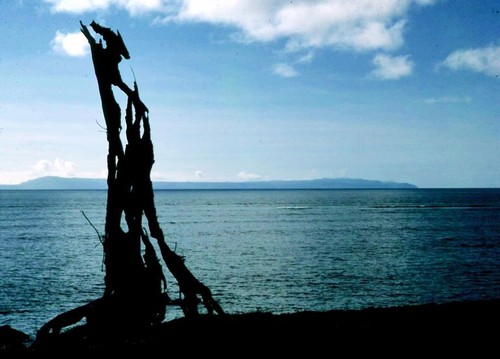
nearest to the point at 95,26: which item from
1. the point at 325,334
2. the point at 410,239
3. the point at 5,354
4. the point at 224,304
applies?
the point at 5,354

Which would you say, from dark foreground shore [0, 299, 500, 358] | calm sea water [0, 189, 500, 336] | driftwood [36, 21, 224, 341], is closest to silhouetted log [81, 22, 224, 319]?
driftwood [36, 21, 224, 341]

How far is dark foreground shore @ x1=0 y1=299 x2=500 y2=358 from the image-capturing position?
11297mm

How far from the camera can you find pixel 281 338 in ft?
42.8

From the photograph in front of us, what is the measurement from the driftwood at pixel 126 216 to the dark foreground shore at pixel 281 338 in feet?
1.76

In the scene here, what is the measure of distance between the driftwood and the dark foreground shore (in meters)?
0.54

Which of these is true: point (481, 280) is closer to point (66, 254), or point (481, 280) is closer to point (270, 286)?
point (270, 286)

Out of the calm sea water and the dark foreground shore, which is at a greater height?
the dark foreground shore

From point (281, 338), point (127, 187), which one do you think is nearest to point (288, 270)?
point (281, 338)

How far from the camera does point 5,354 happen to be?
41.6 feet

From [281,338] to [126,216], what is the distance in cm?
582

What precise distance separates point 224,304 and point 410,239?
1646 inches

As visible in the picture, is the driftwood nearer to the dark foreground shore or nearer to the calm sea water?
the dark foreground shore

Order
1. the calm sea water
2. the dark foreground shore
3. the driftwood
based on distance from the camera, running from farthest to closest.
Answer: the calm sea water, the dark foreground shore, the driftwood

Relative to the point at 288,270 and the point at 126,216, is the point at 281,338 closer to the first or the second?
the point at 126,216
